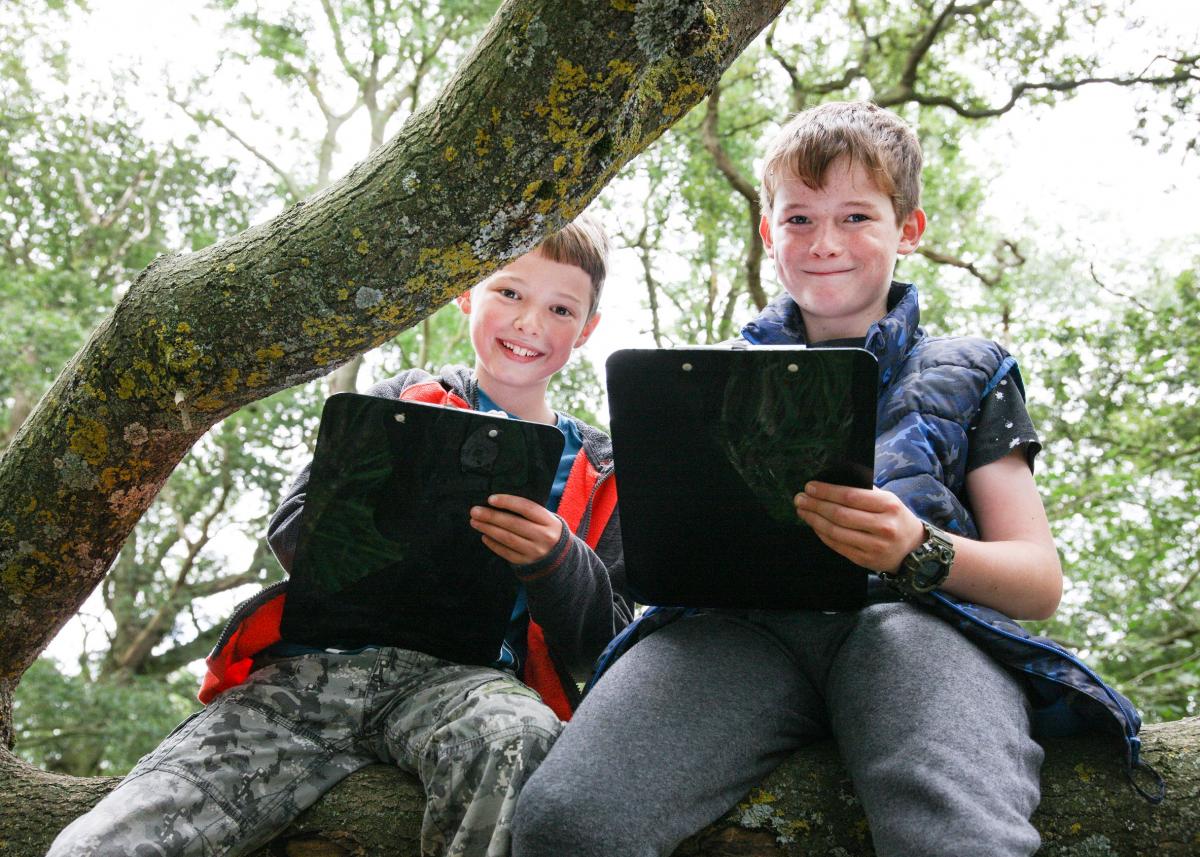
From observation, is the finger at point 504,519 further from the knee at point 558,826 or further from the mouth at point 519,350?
the mouth at point 519,350

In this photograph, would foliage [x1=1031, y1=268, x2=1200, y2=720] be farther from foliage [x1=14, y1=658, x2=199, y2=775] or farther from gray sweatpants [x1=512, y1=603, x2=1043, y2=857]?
foliage [x1=14, y1=658, x2=199, y2=775]

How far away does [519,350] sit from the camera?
244 centimetres

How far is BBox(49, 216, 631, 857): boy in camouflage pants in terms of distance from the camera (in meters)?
1.61

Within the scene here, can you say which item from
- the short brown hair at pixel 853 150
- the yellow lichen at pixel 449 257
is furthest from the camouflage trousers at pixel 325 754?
the short brown hair at pixel 853 150

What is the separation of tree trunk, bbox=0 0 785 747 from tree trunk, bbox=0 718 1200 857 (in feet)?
2.56

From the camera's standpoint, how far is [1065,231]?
9.62 metres

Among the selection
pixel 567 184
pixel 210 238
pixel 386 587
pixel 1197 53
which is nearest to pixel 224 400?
pixel 386 587

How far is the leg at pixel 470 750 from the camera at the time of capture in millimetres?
1534

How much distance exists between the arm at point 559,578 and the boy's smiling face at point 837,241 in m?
0.72

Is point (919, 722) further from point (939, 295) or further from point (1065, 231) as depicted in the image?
point (1065, 231)

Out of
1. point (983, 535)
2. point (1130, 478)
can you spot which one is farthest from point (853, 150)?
point (1130, 478)

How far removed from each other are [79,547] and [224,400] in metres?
0.54

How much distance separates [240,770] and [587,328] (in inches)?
53.9

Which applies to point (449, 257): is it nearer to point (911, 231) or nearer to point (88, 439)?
point (88, 439)
